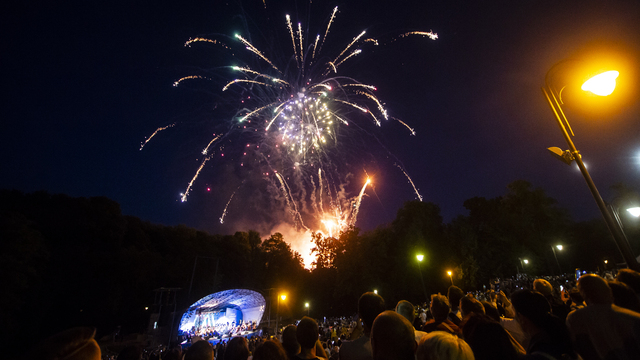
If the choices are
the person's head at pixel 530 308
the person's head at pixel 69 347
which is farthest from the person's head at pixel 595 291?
the person's head at pixel 69 347

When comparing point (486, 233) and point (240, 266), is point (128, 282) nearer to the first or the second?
point (240, 266)

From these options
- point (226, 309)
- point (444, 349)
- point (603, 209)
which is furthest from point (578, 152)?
point (226, 309)

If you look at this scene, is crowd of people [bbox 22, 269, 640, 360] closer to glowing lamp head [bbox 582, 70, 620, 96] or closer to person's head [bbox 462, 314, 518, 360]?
person's head [bbox 462, 314, 518, 360]

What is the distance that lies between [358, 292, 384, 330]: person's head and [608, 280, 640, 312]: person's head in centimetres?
318

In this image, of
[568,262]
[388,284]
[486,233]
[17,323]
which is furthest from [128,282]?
[568,262]

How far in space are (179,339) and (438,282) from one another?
27.6 m

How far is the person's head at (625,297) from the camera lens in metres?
3.55

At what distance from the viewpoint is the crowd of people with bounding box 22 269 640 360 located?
6.11 feet

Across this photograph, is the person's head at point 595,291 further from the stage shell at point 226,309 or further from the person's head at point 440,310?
the stage shell at point 226,309

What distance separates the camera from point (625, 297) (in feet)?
11.8

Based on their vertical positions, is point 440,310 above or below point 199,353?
above

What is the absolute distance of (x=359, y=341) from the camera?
333cm

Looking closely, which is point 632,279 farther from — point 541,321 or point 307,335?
point 307,335

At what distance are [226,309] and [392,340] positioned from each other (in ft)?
126
